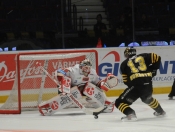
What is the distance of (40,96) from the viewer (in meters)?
7.78

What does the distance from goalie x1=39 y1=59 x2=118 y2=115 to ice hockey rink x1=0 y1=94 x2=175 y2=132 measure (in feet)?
0.53

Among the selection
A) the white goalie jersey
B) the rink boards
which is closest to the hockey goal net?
the white goalie jersey

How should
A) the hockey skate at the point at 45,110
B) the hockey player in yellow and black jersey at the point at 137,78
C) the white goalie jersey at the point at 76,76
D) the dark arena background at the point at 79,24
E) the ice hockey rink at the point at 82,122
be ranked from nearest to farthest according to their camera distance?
the ice hockey rink at the point at 82,122, the hockey player in yellow and black jersey at the point at 137,78, the white goalie jersey at the point at 76,76, the hockey skate at the point at 45,110, the dark arena background at the point at 79,24

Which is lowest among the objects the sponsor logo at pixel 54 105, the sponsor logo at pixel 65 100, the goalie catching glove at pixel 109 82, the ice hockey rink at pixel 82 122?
the ice hockey rink at pixel 82 122

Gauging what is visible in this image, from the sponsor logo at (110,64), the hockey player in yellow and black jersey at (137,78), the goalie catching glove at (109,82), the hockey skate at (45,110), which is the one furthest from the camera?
the sponsor logo at (110,64)

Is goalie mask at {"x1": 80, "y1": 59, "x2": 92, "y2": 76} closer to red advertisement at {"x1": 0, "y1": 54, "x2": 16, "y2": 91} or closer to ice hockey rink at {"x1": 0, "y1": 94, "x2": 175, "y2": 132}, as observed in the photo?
ice hockey rink at {"x1": 0, "y1": 94, "x2": 175, "y2": 132}

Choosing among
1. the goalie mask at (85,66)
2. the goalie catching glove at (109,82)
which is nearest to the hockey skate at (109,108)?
the goalie catching glove at (109,82)

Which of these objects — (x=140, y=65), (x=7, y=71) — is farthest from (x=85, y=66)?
(x=7, y=71)

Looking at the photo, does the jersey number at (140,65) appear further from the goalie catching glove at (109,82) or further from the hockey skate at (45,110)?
the hockey skate at (45,110)

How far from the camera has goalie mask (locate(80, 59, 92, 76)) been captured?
7102 millimetres

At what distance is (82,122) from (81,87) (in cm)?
100

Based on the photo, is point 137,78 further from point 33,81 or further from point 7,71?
point 7,71

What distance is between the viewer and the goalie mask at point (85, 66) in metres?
7.10

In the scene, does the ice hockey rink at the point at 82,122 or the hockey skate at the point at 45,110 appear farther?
the hockey skate at the point at 45,110
